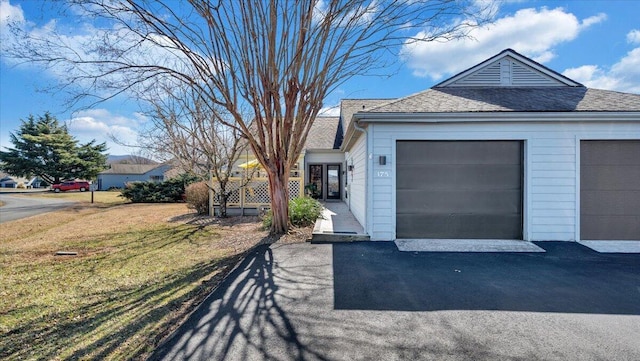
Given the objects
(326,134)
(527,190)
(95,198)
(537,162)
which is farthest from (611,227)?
(95,198)

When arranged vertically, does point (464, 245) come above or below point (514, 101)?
below

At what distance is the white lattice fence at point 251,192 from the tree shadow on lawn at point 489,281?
19.8 feet

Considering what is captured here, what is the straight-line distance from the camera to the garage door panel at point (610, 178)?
257 inches

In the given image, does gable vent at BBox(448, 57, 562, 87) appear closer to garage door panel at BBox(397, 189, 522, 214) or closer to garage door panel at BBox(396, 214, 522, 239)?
garage door panel at BBox(397, 189, 522, 214)

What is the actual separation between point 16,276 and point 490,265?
8466 mm

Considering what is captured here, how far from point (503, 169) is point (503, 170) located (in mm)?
24

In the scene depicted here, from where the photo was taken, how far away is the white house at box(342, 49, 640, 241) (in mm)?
6551

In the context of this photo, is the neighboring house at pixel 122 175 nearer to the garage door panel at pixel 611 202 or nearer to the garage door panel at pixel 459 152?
the garage door panel at pixel 459 152

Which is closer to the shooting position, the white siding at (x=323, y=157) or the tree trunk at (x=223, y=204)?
the tree trunk at (x=223, y=204)

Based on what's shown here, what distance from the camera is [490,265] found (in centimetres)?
512

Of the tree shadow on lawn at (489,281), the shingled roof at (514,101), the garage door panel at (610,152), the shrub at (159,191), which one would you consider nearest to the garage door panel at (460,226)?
the tree shadow on lawn at (489,281)

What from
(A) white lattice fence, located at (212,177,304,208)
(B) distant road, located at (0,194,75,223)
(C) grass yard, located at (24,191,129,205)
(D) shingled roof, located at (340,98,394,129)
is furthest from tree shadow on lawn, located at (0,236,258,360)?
(C) grass yard, located at (24,191,129,205)

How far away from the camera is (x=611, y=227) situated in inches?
260

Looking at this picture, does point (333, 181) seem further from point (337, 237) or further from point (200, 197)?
point (337, 237)
